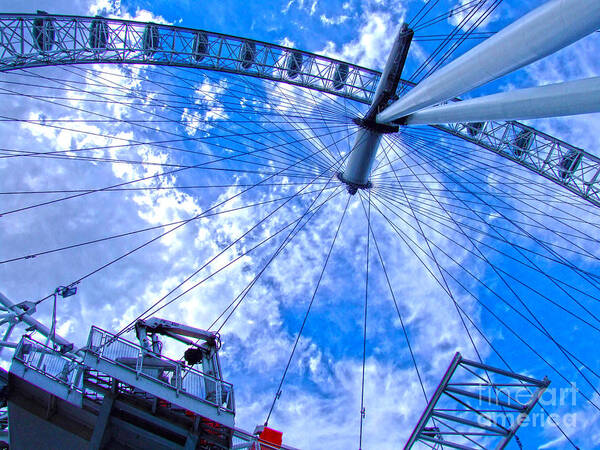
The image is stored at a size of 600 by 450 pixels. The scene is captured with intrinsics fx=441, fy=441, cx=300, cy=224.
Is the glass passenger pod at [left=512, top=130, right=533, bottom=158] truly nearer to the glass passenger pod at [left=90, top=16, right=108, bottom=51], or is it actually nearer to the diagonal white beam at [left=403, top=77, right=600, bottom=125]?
the diagonal white beam at [left=403, top=77, right=600, bottom=125]

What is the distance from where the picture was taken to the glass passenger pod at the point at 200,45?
26891mm

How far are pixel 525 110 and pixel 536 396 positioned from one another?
9.04 m

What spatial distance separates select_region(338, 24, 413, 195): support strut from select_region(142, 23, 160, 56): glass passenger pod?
13239 millimetres

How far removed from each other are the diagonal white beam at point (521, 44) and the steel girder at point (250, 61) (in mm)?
14512

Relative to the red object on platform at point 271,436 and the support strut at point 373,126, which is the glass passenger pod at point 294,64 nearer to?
the support strut at point 373,126

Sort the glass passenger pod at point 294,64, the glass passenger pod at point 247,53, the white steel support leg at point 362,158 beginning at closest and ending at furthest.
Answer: the white steel support leg at point 362,158, the glass passenger pod at point 247,53, the glass passenger pod at point 294,64

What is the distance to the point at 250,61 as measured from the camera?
28031 millimetres

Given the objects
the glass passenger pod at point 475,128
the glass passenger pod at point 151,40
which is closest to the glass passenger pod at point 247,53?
the glass passenger pod at point 151,40

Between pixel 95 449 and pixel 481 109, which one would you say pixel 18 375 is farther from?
pixel 481 109

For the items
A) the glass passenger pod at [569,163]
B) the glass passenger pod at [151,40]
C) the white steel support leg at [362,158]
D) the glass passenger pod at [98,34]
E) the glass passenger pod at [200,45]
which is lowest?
the white steel support leg at [362,158]

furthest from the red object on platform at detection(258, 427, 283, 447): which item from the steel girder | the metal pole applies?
the steel girder

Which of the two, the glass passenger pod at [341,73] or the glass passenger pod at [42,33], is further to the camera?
the glass passenger pod at [341,73]

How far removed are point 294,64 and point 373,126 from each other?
10548mm

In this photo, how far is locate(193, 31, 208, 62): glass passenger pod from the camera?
26891 mm
